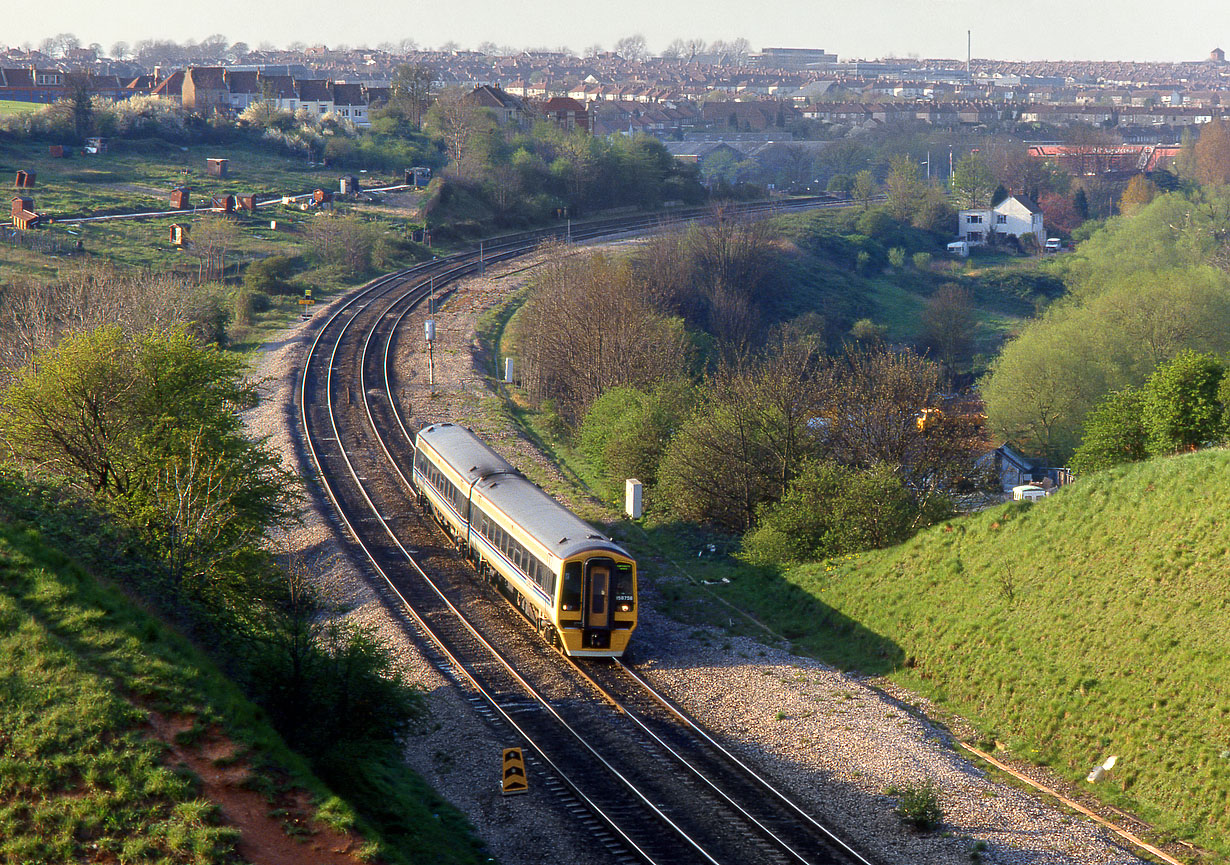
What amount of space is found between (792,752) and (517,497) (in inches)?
342

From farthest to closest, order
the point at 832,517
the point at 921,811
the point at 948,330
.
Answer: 1. the point at 948,330
2. the point at 832,517
3. the point at 921,811

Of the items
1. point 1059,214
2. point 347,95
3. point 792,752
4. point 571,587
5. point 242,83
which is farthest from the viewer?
point 242,83

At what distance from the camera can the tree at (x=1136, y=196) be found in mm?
110625

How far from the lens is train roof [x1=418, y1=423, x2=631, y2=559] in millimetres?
20891

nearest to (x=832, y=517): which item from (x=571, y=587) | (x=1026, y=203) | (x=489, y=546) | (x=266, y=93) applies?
(x=489, y=546)

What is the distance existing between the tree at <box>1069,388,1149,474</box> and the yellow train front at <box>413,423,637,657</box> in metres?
14.3

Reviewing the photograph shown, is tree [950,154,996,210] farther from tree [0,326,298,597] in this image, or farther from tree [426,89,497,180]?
tree [0,326,298,597]

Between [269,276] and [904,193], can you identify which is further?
[904,193]

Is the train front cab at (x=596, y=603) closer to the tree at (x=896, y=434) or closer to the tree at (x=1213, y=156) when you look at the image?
the tree at (x=896, y=434)

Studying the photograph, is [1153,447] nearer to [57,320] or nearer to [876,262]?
[57,320]

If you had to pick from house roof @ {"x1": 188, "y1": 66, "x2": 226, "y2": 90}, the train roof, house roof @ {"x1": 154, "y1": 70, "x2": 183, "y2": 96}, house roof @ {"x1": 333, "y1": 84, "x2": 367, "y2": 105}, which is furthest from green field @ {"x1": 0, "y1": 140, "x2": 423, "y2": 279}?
house roof @ {"x1": 154, "y1": 70, "x2": 183, "y2": 96}

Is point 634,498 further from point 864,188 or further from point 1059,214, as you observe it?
point 1059,214

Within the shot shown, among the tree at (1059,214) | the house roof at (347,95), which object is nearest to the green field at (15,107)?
the house roof at (347,95)

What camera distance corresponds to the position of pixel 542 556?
21.2 m
